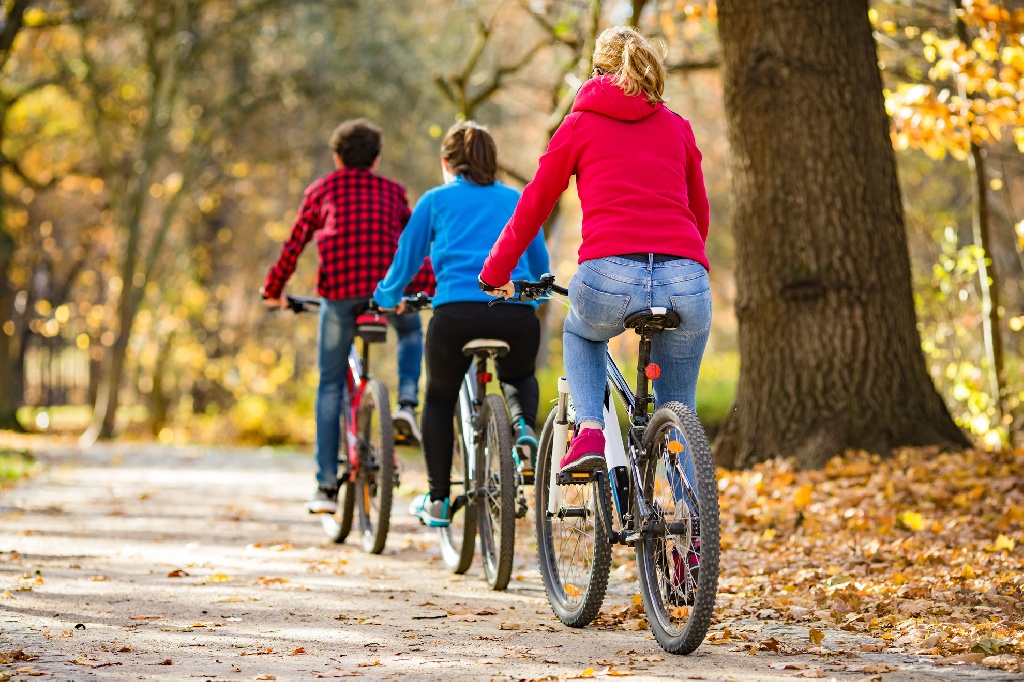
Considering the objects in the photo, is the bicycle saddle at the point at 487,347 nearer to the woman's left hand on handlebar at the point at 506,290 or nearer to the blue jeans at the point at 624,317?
the woman's left hand on handlebar at the point at 506,290

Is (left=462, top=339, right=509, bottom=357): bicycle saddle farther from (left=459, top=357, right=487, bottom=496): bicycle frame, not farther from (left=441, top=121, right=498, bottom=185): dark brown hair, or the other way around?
(left=441, top=121, right=498, bottom=185): dark brown hair

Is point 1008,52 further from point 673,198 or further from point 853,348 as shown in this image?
point 673,198

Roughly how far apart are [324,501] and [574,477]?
10.7 ft

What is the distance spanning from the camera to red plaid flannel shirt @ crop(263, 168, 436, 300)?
7.45 metres

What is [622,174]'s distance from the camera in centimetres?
448

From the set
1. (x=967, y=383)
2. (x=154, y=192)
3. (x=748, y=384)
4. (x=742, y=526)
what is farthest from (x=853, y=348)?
(x=154, y=192)

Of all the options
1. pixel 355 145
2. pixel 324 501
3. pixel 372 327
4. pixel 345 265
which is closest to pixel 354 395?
pixel 372 327

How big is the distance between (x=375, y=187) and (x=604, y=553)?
136 inches

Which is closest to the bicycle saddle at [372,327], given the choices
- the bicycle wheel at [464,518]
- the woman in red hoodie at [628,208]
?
the bicycle wheel at [464,518]

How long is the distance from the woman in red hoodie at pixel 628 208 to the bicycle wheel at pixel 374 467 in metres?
2.44

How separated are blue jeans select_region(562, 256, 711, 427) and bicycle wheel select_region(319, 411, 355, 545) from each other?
10.4 ft

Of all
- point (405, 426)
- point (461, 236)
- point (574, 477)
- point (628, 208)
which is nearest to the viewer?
point (628, 208)

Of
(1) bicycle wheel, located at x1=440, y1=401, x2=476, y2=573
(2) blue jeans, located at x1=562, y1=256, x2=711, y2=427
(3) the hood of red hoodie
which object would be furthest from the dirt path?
(3) the hood of red hoodie

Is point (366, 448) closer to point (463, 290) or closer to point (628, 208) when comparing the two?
point (463, 290)
